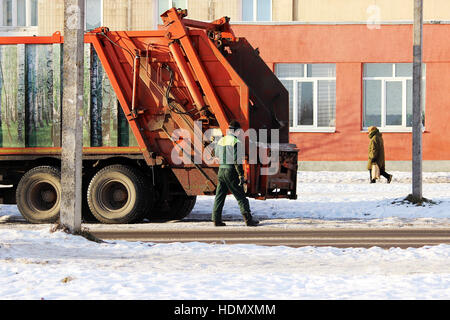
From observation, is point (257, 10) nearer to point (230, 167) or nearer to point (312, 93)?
point (312, 93)

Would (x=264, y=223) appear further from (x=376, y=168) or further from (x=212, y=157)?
(x=376, y=168)

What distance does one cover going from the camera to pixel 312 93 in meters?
29.4

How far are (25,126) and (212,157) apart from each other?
10.5 feet

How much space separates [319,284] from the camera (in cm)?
803

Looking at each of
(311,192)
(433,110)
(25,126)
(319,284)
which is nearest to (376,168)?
(311,192)

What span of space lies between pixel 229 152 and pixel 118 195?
7.12 feet

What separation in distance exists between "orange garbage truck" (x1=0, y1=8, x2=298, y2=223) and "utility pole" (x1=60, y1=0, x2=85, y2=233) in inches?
150

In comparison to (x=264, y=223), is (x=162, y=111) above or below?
above

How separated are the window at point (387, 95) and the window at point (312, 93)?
1078mm

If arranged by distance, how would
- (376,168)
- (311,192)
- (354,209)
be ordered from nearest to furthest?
(354,209) < (311,192) < (376,168)

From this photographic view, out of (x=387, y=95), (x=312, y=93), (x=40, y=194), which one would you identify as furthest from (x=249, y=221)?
(x=387, y=95)

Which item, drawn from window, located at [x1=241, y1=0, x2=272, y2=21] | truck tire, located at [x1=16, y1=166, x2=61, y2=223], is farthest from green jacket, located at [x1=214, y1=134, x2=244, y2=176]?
window, located at [x1=241, y1=0, x2=272, y2=21]

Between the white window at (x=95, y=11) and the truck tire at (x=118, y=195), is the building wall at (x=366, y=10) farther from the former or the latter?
the truck tire at (x=118, y=195)

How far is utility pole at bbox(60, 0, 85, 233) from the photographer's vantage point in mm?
11391
